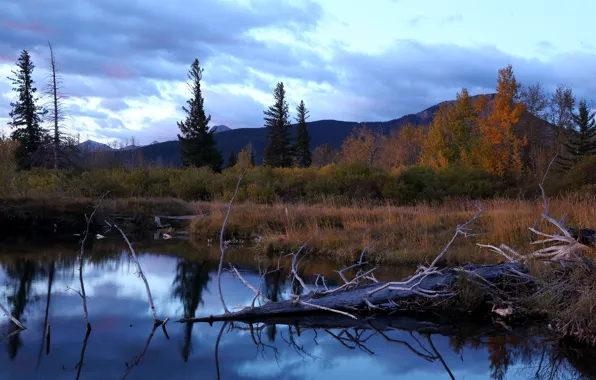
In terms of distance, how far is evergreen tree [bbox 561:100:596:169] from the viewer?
37.5 m

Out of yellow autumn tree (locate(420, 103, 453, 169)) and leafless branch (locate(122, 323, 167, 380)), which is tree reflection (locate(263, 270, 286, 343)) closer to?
leafless branch (locate(122, 323, 167, 380))

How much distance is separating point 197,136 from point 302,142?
16.8 meters

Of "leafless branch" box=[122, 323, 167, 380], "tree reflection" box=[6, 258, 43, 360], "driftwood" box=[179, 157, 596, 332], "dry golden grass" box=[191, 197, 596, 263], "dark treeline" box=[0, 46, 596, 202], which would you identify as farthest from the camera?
"dark treeline" box=[0, 46, 596, 202]

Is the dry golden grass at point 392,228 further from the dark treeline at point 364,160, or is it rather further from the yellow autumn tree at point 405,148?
the yellow autumn tree at point 405,148

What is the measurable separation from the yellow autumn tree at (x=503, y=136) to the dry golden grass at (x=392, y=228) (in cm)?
1736

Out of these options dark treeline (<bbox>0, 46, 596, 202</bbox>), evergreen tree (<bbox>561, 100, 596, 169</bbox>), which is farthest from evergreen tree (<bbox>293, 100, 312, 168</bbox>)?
evergreen tree (<bbox>561, 100, 596, 169</bbox>)

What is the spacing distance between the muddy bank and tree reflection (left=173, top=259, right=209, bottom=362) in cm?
740

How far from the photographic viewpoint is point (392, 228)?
14922mm

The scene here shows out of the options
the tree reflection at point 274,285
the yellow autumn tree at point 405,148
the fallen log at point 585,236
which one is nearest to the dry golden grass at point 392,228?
the fallen log at point 585,236

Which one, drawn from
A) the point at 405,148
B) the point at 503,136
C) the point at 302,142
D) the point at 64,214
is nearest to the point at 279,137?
the point at 302,142

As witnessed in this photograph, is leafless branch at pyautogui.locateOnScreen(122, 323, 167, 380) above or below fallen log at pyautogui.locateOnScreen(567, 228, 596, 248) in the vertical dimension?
below

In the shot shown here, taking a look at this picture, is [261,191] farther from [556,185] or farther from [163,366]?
[163,366]

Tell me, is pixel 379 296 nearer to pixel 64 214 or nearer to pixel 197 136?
pixel 64 214

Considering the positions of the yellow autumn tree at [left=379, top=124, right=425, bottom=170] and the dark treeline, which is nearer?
the dark treeline
